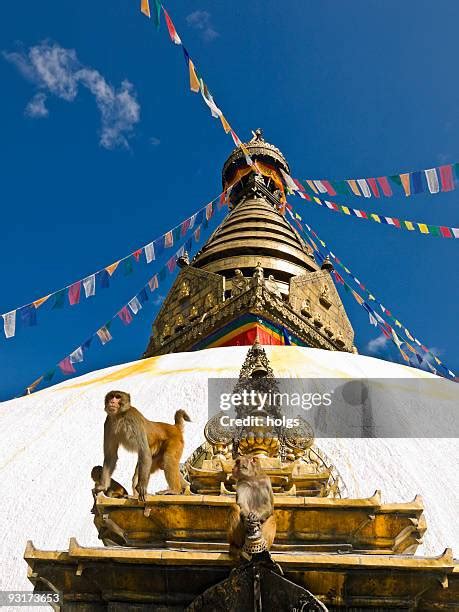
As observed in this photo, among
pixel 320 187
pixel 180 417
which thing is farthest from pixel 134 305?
pixel 180 417

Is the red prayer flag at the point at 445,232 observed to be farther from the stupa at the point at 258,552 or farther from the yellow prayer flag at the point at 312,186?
the stupa at the point at 258,552

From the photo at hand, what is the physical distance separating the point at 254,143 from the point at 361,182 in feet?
42.2

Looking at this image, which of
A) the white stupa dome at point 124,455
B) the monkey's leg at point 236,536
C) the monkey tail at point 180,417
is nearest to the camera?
the monkey's leg at point 236,536

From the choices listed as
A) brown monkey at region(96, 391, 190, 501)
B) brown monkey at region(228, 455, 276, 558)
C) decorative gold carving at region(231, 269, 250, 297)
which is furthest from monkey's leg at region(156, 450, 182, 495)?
decorative gold carving at region(231, 269, 250, 297)

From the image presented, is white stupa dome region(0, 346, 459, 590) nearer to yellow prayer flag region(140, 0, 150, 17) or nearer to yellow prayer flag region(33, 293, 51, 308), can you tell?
yellow prayer flag region(33, 293, 51, 308)

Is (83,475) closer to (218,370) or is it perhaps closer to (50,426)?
(50,426)

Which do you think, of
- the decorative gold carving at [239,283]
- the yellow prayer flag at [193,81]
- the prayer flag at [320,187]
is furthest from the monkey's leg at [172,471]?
the prayer flag at [320,187]

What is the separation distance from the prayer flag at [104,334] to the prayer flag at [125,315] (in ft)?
2.20

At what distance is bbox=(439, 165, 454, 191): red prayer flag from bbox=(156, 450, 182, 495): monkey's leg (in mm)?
8348

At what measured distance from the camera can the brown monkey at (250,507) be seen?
2973 millimetres

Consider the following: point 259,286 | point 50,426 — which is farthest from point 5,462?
point 259,286

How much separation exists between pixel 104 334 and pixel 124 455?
6700 mm

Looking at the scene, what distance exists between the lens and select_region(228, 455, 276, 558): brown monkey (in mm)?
2973

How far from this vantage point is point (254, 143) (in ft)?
79.8
